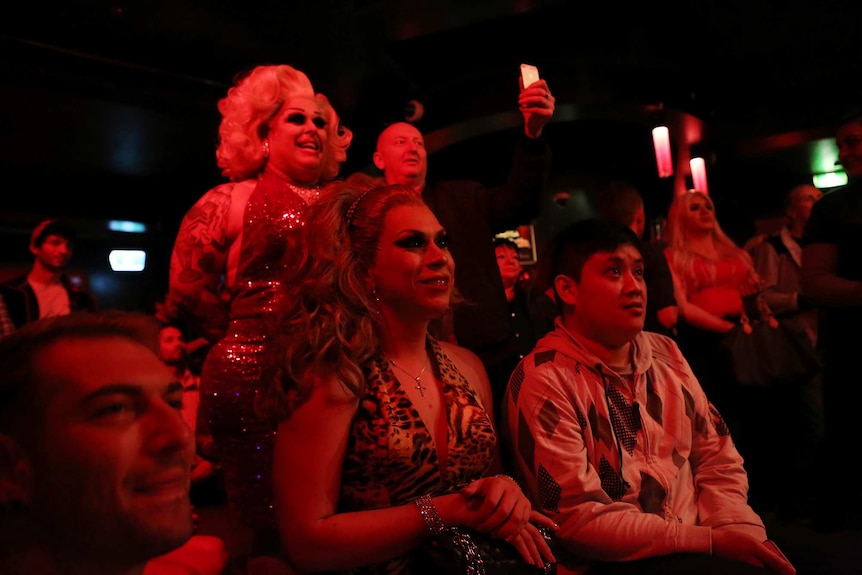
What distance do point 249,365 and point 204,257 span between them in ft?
1.33

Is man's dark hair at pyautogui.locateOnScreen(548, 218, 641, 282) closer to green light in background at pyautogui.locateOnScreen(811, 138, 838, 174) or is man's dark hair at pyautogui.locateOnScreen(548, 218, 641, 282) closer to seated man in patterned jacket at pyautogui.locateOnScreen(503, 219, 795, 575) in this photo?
seated man in patterned jacket at pyautogui.locateOnScreen(503, 219, 795, 575)

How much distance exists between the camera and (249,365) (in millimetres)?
2041

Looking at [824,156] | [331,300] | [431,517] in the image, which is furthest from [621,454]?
[824,156]

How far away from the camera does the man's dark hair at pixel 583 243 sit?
1.96 metres

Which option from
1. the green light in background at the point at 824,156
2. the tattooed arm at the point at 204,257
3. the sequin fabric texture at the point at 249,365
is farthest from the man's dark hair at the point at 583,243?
the green light in background at the point at 824,156

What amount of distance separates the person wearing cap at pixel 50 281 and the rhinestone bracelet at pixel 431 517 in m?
3.07

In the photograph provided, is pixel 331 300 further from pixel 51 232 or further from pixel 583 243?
pixel 51 232

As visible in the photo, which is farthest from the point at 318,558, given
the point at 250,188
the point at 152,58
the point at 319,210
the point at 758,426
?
the point at 152,58

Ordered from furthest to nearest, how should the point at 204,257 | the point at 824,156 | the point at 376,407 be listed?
the point at 824,156 < the point at 204,257 < the point at 376,407

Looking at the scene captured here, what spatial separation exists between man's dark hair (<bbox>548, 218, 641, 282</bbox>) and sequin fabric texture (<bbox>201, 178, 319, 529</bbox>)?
2.73 ft

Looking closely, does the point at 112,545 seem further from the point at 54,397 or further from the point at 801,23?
the point at 801,23

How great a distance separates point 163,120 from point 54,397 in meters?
5.81

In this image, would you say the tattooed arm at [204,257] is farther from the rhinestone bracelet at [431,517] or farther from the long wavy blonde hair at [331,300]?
the rhinestone bracelet at [431,517]

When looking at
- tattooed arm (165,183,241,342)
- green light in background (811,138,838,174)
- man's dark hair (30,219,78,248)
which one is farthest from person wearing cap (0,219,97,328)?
green light in background (811,138,838,174)
